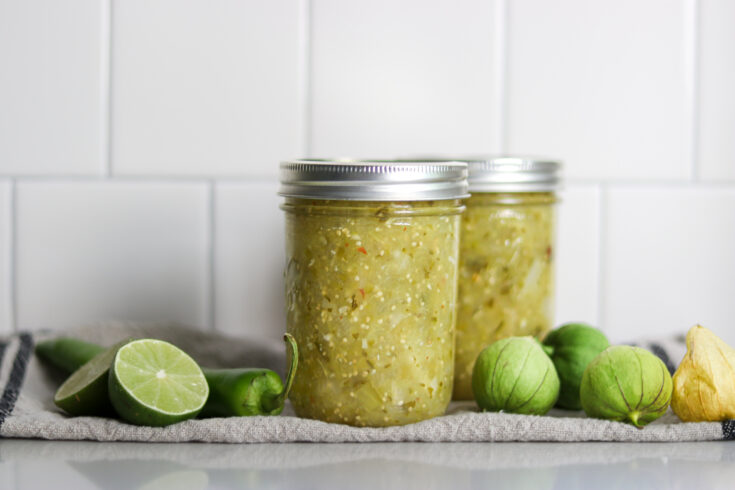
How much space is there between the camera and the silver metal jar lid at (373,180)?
0.75m

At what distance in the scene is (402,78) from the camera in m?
1.12

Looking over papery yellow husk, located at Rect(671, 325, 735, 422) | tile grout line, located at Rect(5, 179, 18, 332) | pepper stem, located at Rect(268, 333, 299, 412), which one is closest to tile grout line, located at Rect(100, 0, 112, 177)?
tile grout line, located at Rect(5, 179, 18, 332)

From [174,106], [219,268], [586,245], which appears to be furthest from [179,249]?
[586,245]

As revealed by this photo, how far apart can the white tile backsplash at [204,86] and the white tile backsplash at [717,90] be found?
22.1 inches

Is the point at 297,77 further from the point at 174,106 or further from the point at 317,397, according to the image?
the point at 317,397

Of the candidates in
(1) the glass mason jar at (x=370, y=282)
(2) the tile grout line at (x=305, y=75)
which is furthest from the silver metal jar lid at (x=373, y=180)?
(2) the tile grout line at (x=305, y=75)

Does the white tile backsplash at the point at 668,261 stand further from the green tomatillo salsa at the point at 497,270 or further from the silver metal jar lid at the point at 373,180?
the silver metal jar lid at the point at 373,180

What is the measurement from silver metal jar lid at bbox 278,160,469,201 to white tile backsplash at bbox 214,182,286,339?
365 millimetres

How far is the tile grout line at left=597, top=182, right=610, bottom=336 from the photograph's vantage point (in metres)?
1.15

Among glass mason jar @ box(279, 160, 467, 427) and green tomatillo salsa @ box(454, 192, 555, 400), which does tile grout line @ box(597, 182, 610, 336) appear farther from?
glass mason jar @ box(279, 160, 467, 427)

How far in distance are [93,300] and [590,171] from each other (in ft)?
2.35

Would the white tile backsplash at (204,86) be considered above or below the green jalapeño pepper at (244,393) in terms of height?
A: above

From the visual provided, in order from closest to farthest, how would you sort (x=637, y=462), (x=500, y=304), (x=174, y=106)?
(x=637, y=462)
(x=500, y=304)
(x=174, y=106)

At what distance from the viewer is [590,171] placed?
3.75 feet
